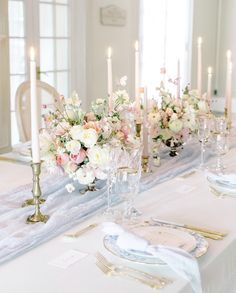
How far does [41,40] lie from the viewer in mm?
4203

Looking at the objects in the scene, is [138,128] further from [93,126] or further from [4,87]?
[4,87]

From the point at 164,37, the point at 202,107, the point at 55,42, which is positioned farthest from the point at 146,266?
the point at 164,37

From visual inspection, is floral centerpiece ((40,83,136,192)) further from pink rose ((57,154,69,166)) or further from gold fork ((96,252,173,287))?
gold fork ((96,252,173,287))

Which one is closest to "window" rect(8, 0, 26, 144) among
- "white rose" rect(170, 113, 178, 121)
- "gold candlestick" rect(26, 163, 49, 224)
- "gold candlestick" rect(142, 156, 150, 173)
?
"white rose" rect(170, 113, 178, 121)

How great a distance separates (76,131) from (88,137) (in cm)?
4

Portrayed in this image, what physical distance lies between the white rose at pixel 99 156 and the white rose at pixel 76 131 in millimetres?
58

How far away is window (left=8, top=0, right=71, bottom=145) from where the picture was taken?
13.0 ft

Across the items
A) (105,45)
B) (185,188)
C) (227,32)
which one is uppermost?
(227,32)

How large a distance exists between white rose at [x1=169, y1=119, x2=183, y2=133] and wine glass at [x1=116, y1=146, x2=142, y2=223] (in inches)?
22.6

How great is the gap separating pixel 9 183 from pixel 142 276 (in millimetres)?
867

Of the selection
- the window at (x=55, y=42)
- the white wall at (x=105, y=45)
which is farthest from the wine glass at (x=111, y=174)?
the white wall at (x=105, y=45)

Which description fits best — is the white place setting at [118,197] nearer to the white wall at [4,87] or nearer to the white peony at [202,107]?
the white peony at [202,107]

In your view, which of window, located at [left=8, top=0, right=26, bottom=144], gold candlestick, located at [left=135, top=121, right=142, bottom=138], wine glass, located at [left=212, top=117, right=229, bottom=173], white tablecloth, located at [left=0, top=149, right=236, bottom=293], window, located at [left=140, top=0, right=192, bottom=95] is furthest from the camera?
window, located at [left=140, top=0, right=192, bottom=95]

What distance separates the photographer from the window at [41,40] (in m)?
3.95
